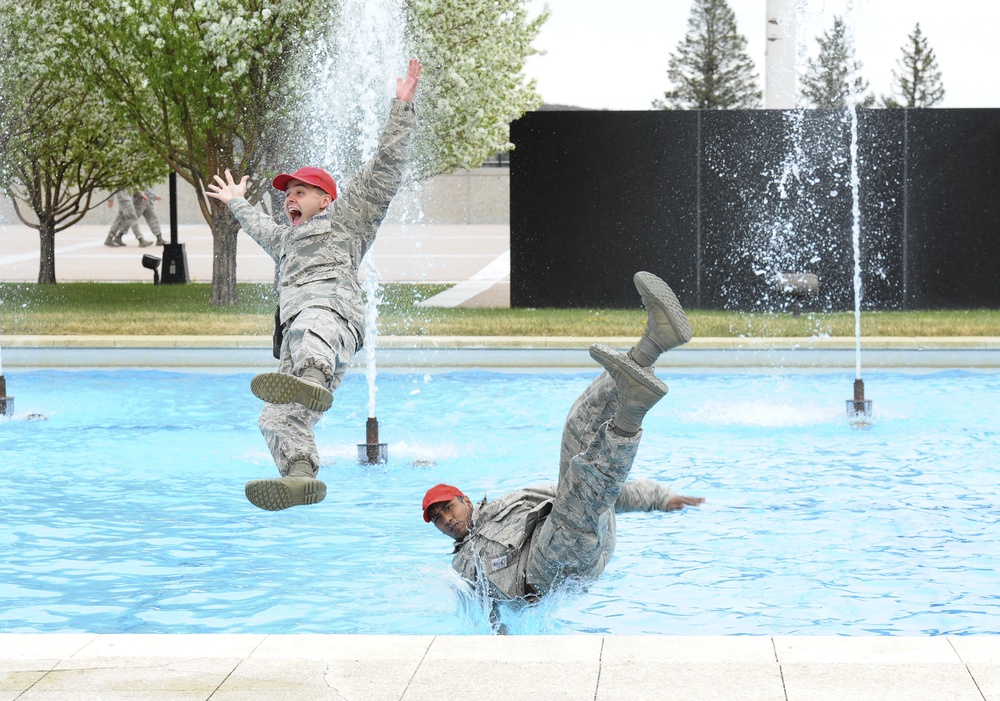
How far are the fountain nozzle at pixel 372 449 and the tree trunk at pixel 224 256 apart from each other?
9.35 meters

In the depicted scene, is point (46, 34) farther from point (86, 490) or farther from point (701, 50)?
point (701, 50)

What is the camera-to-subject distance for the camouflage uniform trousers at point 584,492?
560 centimetres

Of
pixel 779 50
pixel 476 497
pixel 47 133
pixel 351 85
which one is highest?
pixel 779 50

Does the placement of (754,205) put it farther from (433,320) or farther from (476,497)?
(476,497)

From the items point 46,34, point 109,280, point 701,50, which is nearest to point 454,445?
point 46,34

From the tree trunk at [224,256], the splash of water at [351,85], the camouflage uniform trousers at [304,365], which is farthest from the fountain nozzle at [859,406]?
the tree trunk at [224,256]

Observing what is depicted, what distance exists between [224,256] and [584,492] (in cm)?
1465

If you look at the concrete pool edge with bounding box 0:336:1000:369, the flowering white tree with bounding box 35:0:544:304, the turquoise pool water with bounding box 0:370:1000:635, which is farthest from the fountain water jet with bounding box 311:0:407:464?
the turquoise pool water with bounding box 0:370:1000:635

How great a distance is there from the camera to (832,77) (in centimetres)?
3997

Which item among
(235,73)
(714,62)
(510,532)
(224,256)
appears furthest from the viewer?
(714,62)

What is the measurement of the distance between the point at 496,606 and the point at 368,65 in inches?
514

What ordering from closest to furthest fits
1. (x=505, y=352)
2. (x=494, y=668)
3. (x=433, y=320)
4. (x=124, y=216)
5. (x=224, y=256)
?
(x=494, y=668) < (x=505, y=352) < (x=433, y=320) < (x=224, y=256) < (x=124, y=216)

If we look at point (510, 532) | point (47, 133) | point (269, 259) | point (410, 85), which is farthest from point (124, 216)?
point (510, 532)

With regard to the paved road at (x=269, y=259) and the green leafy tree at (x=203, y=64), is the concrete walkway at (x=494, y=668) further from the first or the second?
the paved road at (x=269, y=259)
